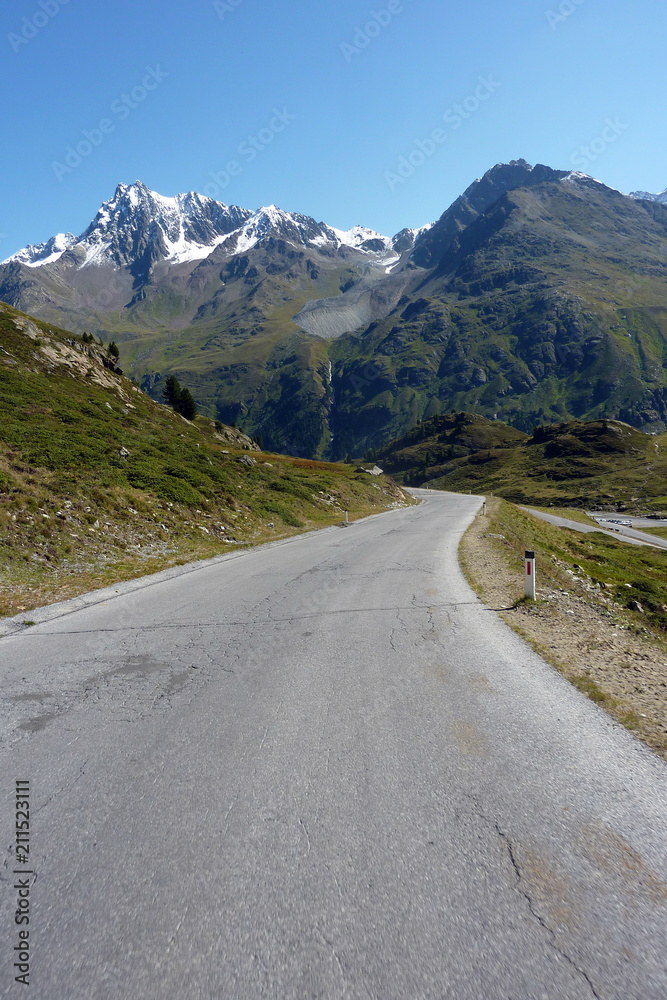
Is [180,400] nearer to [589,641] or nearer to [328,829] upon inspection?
[589,641]

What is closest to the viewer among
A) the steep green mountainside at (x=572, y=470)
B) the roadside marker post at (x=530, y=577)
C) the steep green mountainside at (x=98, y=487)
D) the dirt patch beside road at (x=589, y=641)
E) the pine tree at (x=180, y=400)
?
the dirt patch beside road at (x=589, y=641)

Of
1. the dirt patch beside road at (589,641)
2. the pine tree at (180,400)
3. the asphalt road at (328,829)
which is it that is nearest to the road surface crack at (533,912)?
the asphalt road at (328,829)

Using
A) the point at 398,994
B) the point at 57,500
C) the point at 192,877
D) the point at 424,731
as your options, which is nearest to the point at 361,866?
the point at 398,994

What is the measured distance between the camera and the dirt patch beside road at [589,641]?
584 cm

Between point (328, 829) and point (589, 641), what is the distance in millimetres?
6994

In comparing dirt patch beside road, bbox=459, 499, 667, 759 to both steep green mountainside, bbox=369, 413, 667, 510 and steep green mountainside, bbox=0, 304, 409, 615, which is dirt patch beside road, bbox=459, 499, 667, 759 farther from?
steep green mountainside, bbox=369, 413, 667, 510

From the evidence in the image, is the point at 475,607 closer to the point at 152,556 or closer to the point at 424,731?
the point at 424,731

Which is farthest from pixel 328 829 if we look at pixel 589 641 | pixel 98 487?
pixel 98 487

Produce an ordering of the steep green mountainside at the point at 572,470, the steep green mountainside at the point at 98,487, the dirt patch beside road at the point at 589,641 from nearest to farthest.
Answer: the dirt patch beside road at the point at 589,641
the steep green mountainside at the point at 98,487
the steep green mountainside at the point at 572,470

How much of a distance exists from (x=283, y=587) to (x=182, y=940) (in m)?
10.2

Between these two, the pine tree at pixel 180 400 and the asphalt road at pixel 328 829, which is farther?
the pine tree at pixel 180 400

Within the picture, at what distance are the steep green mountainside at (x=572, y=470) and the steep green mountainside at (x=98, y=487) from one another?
357 feet

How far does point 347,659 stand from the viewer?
739 centimetres

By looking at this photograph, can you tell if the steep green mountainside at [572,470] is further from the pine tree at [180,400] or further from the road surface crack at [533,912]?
the road surface crack at [533,912]
